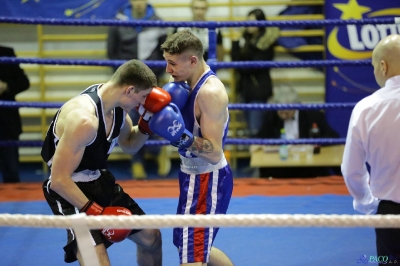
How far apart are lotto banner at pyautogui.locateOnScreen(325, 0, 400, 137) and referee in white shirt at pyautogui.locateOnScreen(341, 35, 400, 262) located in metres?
3.97

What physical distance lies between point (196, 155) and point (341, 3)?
406cm

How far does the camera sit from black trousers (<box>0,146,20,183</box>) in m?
5.02

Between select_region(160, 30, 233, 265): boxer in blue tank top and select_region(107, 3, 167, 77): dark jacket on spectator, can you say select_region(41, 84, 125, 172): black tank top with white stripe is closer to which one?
select_region(160, 30, 233, 265): boxer in blue tank top

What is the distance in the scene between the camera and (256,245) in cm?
363

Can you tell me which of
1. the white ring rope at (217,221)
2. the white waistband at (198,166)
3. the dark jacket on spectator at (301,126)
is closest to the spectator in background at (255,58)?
the dark jacket on spectator at (301,126)

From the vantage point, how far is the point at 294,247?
Answer: 11.8 ft

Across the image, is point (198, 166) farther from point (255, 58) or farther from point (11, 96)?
point (255, 58)

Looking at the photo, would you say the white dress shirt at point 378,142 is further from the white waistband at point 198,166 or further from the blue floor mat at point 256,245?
the blue floor mat at point 256,245

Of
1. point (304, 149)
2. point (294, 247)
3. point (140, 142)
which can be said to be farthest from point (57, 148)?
point (304, 149)

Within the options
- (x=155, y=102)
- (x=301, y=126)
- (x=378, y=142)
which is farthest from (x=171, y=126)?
(x=301, y=126)

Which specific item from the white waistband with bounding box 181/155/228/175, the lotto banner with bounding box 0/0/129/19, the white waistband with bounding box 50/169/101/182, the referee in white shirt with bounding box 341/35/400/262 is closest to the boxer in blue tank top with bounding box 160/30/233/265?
the white waistband with bounding box 181/155/228/175

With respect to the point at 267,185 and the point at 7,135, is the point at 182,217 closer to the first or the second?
the point at 267,185

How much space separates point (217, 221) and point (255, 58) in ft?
13.7

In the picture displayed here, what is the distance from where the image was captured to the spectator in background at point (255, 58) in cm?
571
